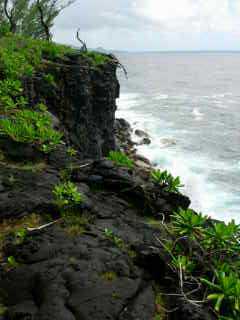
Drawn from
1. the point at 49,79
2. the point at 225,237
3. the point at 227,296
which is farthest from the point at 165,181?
the point at 49,79

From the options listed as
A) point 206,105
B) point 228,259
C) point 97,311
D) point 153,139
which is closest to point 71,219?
point 97,311

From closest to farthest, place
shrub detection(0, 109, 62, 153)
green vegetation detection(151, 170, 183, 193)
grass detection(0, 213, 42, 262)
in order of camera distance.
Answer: grass detection(0, 213, 42, 262)
green vegetation detection(151, 170, 183, 193)
shrub detection(0, 109, 62, 153)

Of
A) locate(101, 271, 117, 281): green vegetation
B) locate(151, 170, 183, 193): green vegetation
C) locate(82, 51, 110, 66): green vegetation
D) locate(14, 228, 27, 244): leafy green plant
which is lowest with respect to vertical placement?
locate(101, 271, 117, 281): green vegetation

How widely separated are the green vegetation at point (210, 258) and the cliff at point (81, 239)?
182mm

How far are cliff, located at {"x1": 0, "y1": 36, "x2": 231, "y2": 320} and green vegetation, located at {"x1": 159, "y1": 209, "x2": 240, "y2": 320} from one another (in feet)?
0.60

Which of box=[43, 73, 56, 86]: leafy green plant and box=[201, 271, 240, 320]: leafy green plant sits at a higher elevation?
box=[43, 73, 56, 86]: leafy green plant

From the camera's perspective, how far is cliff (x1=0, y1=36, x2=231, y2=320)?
689cm

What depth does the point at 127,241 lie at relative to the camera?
898 centimetres

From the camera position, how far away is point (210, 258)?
8461 millimetres

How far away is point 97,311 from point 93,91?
22018 millimetres

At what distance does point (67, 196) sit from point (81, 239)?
5.89 ft

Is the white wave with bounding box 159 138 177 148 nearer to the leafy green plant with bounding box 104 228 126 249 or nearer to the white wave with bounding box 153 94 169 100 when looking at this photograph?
the leafy green plant with bounding box 104 228 126 249

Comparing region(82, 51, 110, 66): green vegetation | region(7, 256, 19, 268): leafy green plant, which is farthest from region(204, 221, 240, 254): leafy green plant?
region(82, 51, 110, 66): green vegetation

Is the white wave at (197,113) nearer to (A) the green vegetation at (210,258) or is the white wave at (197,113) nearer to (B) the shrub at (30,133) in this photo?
(B) the shrub at (30,133)
